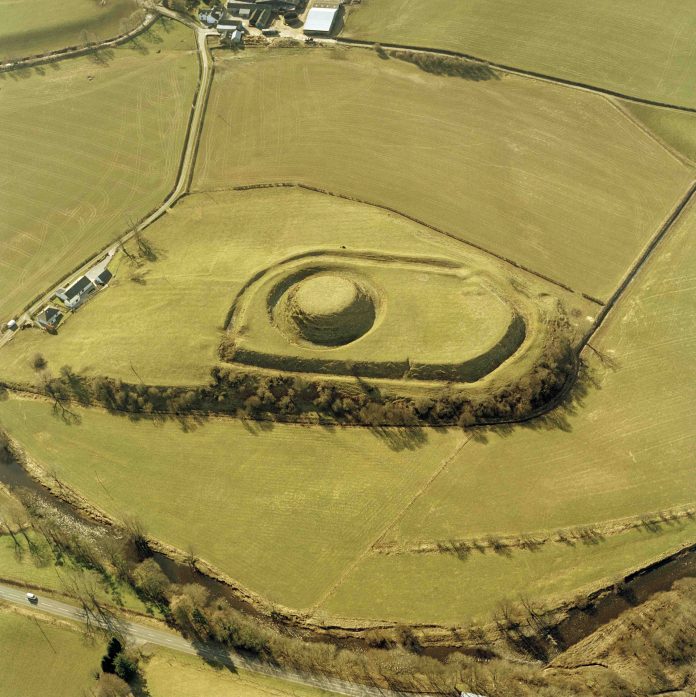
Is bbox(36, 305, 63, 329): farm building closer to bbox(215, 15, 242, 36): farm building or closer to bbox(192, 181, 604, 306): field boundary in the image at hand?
bbox(192, 181, 604, 306): field boundary

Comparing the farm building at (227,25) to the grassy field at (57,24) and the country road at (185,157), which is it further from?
the grassy field at (57,24)

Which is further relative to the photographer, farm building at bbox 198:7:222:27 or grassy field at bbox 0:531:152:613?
farm building at bbox 198:7:222:27

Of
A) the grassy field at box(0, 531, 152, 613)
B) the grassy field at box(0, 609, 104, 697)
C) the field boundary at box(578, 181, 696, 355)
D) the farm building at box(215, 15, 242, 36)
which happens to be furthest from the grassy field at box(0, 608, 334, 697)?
the farm building at box(215, 15, 242, 36)

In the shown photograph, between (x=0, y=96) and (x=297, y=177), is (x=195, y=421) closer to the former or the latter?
(x=297, y=177)

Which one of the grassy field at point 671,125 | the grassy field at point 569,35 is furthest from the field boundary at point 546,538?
the grassy field at point 569,35

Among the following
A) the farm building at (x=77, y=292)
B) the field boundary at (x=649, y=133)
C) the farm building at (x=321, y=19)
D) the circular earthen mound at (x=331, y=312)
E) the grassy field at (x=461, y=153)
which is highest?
the field boundary at (x=649, y=133)

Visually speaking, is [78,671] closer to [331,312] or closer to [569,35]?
[331,312]

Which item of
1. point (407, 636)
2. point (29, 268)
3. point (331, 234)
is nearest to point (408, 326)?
point (331, 234)
